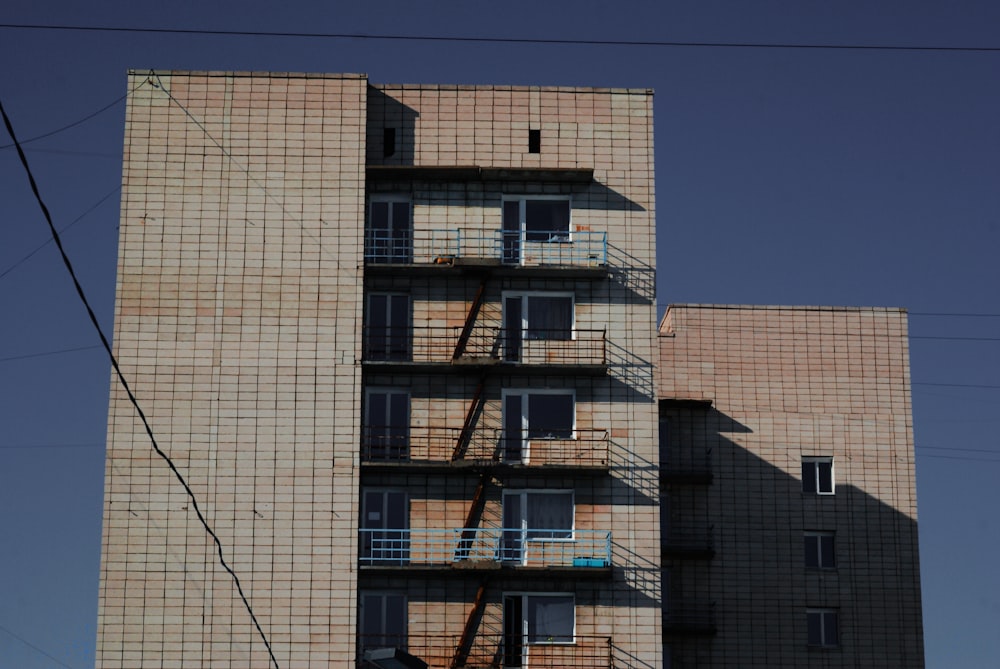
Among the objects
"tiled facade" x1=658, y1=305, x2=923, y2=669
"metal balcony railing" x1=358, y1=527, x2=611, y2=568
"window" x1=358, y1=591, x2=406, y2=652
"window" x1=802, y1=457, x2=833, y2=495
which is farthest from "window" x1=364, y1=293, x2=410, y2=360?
"window" x1=802, y1=457, x2=833, y2=495

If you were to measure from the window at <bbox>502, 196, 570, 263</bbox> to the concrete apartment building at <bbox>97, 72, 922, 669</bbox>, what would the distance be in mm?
70

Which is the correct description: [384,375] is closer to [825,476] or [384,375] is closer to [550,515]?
[550,515]

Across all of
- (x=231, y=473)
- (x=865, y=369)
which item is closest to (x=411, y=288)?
(x=231, y=473)

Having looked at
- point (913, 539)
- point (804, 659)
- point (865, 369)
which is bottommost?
point (804, 659)

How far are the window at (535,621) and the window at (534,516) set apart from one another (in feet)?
4.20

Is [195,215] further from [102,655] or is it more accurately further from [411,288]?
[102,655]

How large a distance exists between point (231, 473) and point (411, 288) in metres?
7.40

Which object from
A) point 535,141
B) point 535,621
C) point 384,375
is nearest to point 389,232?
point 384,375

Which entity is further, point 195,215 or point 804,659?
point 804,659

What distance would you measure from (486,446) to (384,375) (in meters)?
3.50

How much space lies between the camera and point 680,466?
66.5 metres

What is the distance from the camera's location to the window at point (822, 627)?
2569 inches

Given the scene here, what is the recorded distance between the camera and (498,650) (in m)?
49.2

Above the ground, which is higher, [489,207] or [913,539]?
[489,207]
